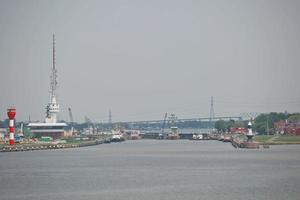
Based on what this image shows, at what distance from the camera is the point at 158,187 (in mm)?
71250

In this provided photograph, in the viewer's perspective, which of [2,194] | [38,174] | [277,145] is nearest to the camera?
[2,194]

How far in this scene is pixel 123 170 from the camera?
94438mm

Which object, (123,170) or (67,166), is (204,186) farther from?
(67,166)

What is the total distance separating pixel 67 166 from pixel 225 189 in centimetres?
3693

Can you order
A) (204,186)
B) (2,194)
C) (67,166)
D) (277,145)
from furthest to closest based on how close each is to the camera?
Result: (277,145) → (67,166) → (204,186) → (2,194)

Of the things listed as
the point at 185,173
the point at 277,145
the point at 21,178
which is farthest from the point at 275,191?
the point at 277,145

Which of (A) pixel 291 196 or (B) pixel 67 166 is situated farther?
(B) pixel 67 166

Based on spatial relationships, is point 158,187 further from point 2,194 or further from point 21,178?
point 21,178

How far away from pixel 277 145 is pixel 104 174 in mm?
90008

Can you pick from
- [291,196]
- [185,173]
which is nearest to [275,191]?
[291,196]

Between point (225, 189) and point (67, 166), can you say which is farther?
point (67, 166)

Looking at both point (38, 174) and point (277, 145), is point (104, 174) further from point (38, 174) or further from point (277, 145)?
A: point (277, 145)

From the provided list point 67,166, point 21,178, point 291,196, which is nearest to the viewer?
point 291,196

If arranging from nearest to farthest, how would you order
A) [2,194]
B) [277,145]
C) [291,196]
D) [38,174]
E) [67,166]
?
[291,196] → [2,194] → [38,174] → [67,166] → [277,145]
